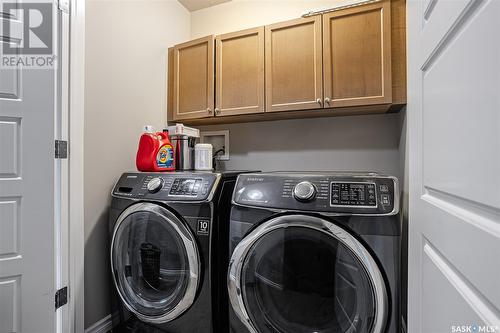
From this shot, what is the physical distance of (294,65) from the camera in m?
1.67

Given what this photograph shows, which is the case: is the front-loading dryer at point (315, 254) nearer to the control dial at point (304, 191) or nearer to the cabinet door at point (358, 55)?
the control dial at point (304, 191)

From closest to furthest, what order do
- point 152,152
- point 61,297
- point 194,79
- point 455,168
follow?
1. point 455,168
2. point 61,297
3. point 152,152
4. point 194,79

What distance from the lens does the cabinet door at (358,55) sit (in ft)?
4.79

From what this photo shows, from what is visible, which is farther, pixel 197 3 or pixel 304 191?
pixel 197 3

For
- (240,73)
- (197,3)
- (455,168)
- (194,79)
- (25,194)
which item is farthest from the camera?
(197,3)

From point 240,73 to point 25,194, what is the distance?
1.45 metres

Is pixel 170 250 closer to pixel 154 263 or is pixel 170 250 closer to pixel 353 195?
pixel 154 263

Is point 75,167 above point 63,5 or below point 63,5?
below

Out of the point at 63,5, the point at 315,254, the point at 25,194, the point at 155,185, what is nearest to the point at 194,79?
the point at 63,5

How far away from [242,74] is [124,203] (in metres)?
1.18

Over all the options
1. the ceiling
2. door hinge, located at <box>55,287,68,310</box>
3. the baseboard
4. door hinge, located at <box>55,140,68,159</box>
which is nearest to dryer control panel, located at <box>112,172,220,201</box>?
door hinge, located at <box>55,140,68,159</box>

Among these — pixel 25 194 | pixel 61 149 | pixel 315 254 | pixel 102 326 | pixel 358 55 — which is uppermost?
pixel 358 55

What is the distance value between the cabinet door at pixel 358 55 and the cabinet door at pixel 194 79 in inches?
34.0

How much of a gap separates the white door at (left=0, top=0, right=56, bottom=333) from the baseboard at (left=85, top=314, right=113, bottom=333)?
0.27m
